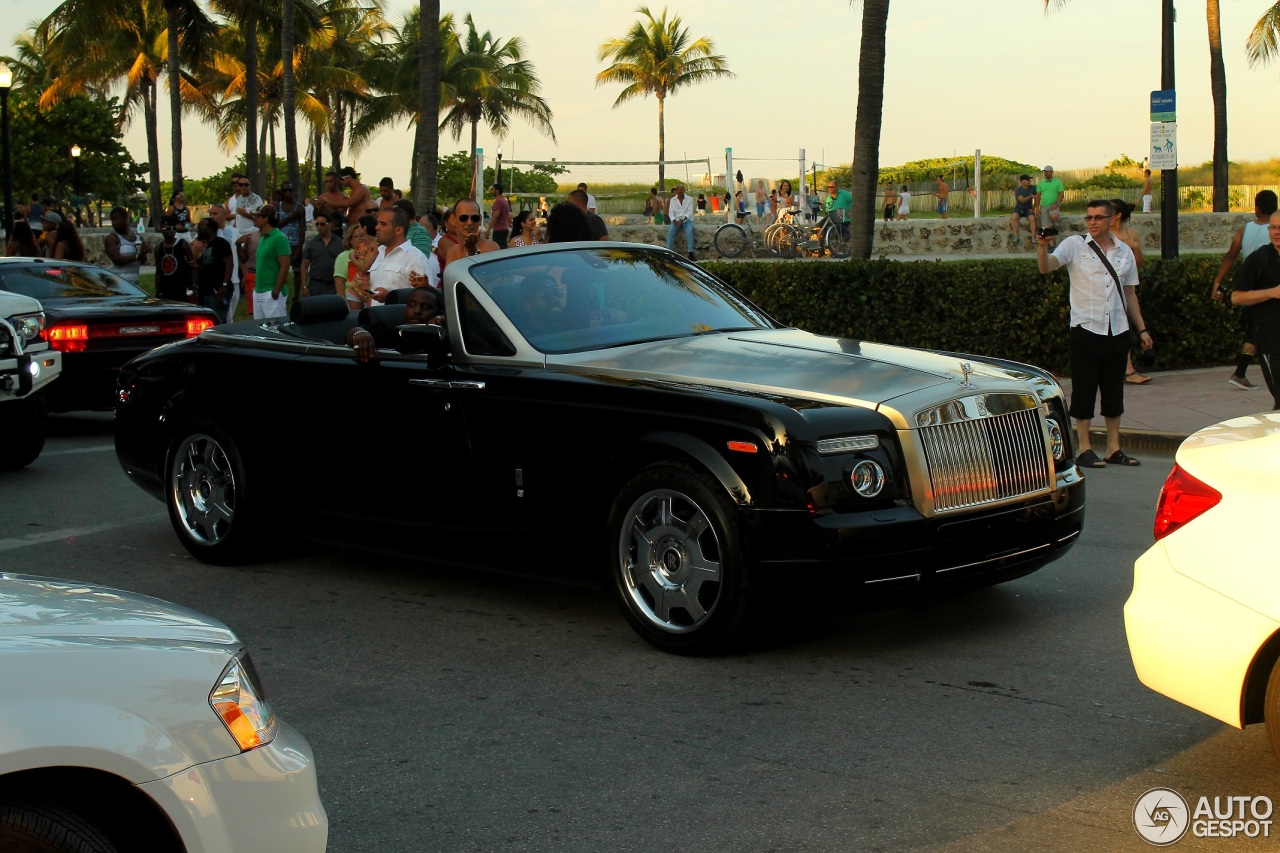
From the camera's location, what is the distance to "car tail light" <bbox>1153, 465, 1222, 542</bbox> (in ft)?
14.2

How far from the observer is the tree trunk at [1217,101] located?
32688 mm

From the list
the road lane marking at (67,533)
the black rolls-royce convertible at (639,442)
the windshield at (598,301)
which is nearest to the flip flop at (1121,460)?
the black rolls-royce convertible at (639,442)

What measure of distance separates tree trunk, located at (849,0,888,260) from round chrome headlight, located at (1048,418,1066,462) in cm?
1056

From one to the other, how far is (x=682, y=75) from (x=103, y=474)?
68.9 meters

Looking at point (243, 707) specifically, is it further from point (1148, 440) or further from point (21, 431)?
point (1148, 440)

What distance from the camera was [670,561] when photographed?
19.7 feet

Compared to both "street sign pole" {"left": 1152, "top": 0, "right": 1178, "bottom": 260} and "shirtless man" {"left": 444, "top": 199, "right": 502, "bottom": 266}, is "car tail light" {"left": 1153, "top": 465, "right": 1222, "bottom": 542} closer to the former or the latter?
"shirtless man" {"left": 444, "top": 199, "right": 502, "bottom": 266}

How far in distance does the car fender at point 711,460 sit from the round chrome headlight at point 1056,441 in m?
1.57

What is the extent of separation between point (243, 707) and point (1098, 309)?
8.47 meters

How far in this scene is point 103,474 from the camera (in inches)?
443

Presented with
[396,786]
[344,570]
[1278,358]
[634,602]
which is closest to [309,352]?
[344,570]

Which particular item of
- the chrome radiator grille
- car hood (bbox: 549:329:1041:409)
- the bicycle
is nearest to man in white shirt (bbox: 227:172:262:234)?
the bicycle

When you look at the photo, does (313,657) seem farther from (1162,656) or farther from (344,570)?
(1162,656)

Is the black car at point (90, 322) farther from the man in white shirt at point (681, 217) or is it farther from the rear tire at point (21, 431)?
the man in white shirt at point (681, 217)
